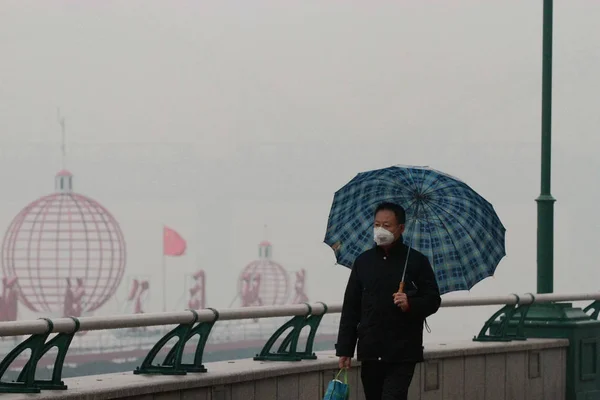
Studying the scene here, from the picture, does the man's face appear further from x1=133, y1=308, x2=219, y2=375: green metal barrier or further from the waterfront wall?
x1=133, y1=308, x2=219, y2=375: green metal barrier

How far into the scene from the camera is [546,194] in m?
13.7

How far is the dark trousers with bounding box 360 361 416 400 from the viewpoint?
7179 millimetres

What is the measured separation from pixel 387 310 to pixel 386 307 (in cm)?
2

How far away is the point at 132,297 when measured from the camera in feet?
406

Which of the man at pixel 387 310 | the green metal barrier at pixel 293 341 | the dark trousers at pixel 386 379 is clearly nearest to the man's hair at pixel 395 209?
the man at pixel 387 310

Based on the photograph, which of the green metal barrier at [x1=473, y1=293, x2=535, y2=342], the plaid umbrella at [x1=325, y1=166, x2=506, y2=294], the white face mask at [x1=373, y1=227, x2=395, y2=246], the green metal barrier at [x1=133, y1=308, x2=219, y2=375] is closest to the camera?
the white face mask at [x1=373, y1=227, x2=395, y2=246]

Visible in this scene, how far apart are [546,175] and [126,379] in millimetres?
6506

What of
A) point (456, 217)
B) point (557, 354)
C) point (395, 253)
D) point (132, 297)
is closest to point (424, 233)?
point (456, 217)

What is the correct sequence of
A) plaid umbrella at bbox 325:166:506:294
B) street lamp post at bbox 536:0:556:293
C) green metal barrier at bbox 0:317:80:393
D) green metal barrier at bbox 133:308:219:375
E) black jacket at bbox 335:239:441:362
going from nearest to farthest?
1. black jacket at bbox 335:239:441:362
2. green metal barrier at bbox 0:317:80:393
3. plaid umbrella at bbox 325:166:506:294
4. green metal barrier at bbox 133:308:219:375
5. street lamp post at bbox 536:0:556:293

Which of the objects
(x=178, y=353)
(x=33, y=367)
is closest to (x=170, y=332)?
(x=178, y=353)

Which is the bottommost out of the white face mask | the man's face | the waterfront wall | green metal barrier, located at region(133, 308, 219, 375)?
the waterfront wall

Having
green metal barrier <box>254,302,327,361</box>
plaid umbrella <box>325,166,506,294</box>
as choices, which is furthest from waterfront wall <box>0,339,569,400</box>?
plaid umbrella <box>325,166,506,294</box>

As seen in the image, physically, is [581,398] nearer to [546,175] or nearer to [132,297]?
[546,175]

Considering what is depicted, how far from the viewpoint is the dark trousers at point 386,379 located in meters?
7.18
